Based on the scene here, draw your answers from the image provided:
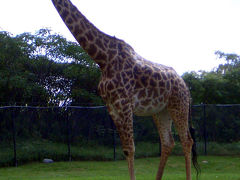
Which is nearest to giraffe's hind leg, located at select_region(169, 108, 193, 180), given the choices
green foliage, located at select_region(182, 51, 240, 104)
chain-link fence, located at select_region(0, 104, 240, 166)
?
chain-link fence, located at select_region(0, 104, 240, 166)

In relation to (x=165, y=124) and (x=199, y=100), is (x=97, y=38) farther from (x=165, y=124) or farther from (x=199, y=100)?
(x=199, y=100)

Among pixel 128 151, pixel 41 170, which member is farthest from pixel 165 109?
pixel 41 170

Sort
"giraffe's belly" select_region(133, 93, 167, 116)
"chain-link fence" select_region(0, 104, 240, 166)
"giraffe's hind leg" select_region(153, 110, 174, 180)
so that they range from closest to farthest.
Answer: "giraffe's belly" select_region(133, 93, 167, 116) < "giraffe's hind leg" select_region(153, 110, 174, 180) < "chain-link fence" select_region(0, 104, 240, 166)

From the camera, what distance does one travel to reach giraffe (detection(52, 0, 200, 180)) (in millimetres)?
4406

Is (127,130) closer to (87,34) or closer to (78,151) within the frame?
(87,34)

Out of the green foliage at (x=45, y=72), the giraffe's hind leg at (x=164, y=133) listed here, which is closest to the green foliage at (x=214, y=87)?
the green foliage at (x=45, y=72)

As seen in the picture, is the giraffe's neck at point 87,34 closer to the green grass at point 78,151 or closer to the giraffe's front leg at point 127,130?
the giraffe's front leg at point 127,130

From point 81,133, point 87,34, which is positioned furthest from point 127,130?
point 81,133

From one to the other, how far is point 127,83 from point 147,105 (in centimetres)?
49

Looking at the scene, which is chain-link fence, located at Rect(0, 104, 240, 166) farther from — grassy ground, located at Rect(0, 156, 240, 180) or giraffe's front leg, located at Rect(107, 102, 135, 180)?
giraffe's front leg, located at Rect(107, 102, 135, 180)

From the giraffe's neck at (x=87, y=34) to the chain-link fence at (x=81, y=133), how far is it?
6.60 meters

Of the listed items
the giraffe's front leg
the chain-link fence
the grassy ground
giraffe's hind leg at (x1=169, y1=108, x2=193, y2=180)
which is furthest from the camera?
the chain-link fence

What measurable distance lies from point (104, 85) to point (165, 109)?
1.27 metres

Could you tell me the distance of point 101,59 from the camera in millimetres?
4566
